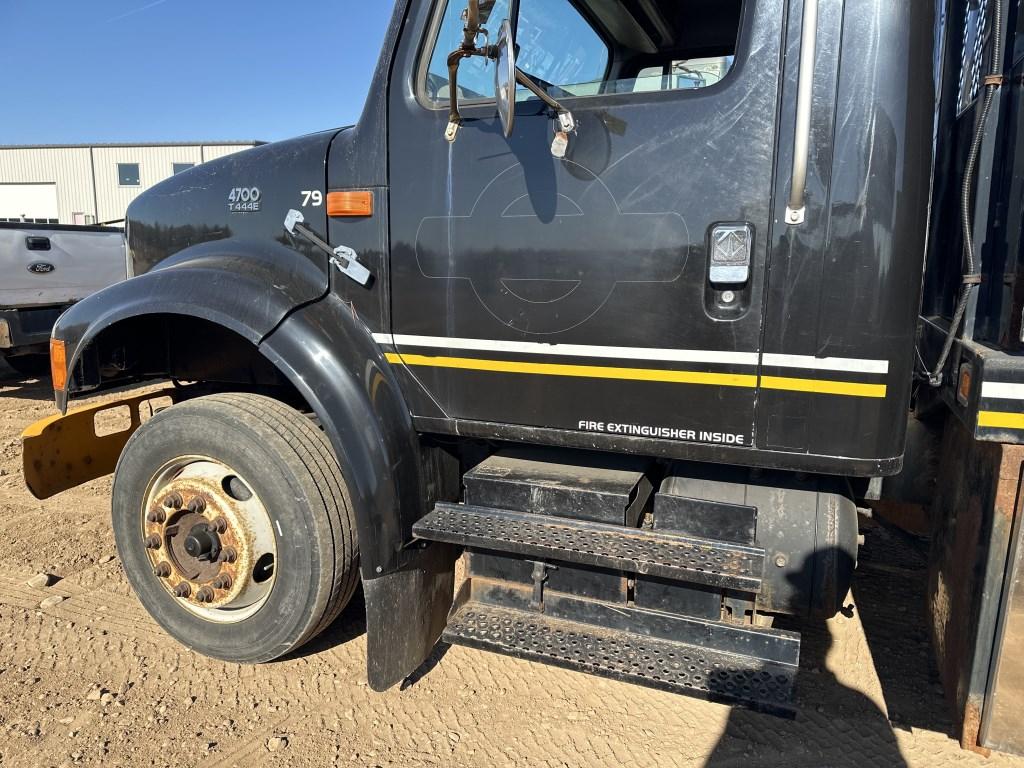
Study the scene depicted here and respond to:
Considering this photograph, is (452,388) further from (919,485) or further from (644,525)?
(919,485)

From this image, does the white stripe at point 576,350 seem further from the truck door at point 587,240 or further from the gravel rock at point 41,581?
the gravel rock at point 41,581

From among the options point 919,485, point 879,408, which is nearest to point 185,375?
point 879,408

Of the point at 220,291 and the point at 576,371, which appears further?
the point at 220,291

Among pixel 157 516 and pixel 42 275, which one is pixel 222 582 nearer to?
pixel 157 516

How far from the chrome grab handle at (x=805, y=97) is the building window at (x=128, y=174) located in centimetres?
3875

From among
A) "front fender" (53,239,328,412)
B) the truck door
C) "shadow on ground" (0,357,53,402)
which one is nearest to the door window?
the truck door

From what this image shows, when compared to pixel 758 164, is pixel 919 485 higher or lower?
lower

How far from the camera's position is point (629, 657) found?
2309 mm

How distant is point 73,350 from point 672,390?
7.60 ft

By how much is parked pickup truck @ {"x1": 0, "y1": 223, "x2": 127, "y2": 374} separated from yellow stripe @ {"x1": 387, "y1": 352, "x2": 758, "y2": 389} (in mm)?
5121

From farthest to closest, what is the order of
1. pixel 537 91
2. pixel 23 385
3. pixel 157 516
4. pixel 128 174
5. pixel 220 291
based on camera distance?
1. pixel 128 174
2. pixel 23 385
3. pixel 157 516
4. pixel 220 291
5. pixel 537 91

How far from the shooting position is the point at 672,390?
219cm

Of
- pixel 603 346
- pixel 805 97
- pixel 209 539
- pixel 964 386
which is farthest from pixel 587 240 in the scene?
pixel 209 539

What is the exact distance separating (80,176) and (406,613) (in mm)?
40403
